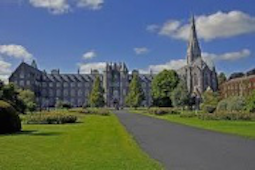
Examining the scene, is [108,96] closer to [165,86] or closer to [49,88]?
[49,88]

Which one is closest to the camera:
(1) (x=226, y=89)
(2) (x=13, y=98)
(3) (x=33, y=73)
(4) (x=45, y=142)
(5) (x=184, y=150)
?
(5) (x=184, y=150)

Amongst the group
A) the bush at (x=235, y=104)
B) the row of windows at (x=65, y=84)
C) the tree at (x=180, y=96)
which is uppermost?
the row of windows at (x=65, y=84)

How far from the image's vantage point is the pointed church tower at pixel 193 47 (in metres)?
163

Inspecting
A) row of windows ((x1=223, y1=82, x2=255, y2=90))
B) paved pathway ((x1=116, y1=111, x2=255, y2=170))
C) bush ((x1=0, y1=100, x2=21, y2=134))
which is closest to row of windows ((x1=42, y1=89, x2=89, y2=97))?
row of windows ((x1=223, y1=82, x2=255, y2=90))

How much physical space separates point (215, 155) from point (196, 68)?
14200 cm

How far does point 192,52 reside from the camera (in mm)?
163250

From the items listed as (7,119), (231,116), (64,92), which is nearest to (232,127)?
(231,116)

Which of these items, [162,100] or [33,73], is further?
[33,73]

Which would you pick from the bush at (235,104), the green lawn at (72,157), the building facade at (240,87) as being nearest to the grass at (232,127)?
the green lawn at (72,157)

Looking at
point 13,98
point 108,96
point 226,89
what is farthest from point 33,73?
point 13,98

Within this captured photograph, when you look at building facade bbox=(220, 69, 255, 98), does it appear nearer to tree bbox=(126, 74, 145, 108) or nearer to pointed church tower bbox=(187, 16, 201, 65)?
tree bbox=(126, 74, 145, 108)

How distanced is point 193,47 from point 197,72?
14149mm

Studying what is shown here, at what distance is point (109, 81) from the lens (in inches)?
6521

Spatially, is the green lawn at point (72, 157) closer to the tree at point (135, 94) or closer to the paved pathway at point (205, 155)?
the paved pathway at point (205, 155)
